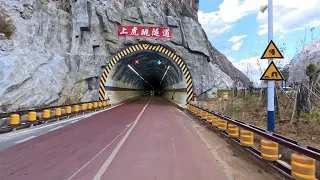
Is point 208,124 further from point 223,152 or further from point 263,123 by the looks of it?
point 223,152

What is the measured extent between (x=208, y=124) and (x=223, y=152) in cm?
507

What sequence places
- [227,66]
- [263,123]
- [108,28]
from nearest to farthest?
[263,123], [108,28], [227,66]

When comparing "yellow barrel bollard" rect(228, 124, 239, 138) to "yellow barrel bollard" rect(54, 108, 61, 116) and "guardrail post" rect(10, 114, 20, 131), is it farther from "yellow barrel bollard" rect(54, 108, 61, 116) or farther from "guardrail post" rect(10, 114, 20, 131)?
"yellow barrel bollard" rect(54, 108, 61, 116)

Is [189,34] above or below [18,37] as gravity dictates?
above

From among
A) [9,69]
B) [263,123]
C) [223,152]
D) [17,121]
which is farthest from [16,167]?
[9,69]

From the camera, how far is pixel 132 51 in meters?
25.1

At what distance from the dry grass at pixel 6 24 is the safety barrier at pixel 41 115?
548cm

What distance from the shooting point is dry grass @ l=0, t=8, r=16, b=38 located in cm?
1591

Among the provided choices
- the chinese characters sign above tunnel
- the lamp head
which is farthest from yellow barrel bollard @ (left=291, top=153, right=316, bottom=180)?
the chinese characters sign above tunnel

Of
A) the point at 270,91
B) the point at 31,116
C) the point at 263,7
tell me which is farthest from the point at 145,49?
the point at 270,91

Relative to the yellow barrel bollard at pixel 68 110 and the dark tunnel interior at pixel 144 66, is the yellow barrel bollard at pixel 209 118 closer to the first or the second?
the yellow barrel bollard at pixel 68 110

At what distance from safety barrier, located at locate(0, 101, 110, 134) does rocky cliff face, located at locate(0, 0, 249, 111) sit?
1.89 m

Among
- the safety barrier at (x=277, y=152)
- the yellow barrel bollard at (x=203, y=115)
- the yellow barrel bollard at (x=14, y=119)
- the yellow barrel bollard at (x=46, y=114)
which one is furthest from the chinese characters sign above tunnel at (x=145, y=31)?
the safety barrier at (x=277, y=152)

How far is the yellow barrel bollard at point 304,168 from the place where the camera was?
407cm
